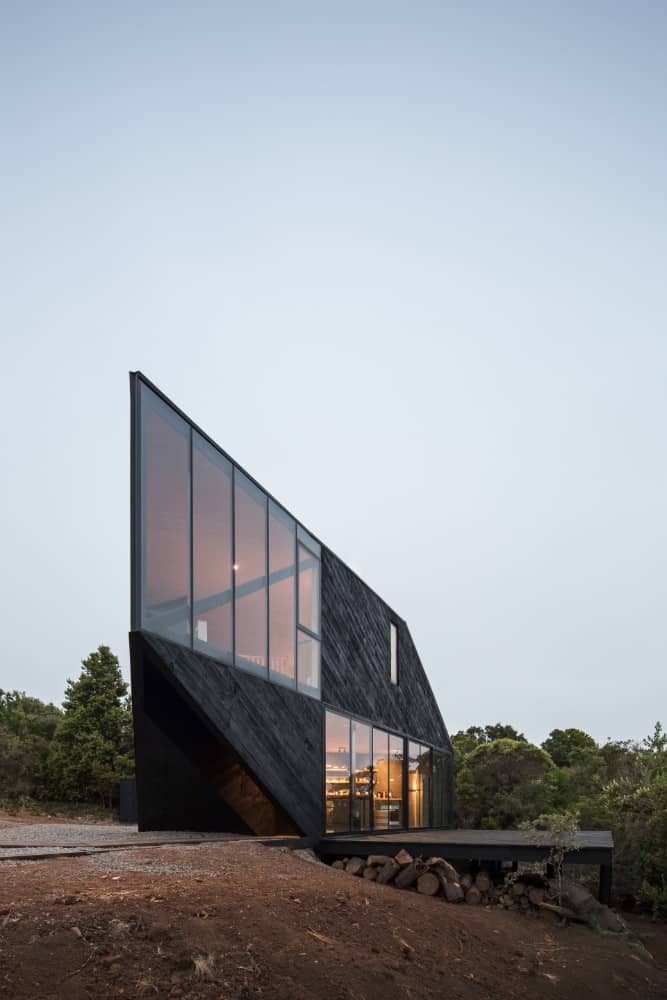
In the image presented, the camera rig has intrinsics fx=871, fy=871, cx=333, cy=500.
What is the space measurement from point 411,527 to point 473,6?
11964 cm

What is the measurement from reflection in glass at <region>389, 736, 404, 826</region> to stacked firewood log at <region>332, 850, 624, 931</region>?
6.54 meters

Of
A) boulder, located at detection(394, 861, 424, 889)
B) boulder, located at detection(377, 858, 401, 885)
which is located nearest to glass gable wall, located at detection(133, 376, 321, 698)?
boulder, located at detection(377, 858, 401, 885)

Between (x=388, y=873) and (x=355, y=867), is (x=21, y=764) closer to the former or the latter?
(x=355, y=867)

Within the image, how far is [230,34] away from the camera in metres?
22.2

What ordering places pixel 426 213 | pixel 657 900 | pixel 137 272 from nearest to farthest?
pixel 657 900 → pixel 426 213 → pixel 137 272

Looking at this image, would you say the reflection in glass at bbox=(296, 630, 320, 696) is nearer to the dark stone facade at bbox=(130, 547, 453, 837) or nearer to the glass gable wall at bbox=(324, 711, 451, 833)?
the dark stone facade at bbox=(130, 547, 453, 837)

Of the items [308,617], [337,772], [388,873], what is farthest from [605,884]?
[308,617]

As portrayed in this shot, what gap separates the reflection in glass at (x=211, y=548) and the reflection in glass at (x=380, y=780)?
7098 millimetres

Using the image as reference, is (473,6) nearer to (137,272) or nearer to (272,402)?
(137,272)

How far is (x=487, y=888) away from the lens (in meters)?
11.8

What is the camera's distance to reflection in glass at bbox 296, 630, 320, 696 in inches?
573

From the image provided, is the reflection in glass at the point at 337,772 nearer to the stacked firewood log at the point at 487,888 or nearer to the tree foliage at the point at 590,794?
→ the stacked firewood log at the point at 487,888

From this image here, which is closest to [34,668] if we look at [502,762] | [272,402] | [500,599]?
[272,402]

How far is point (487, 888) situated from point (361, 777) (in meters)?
5.15
